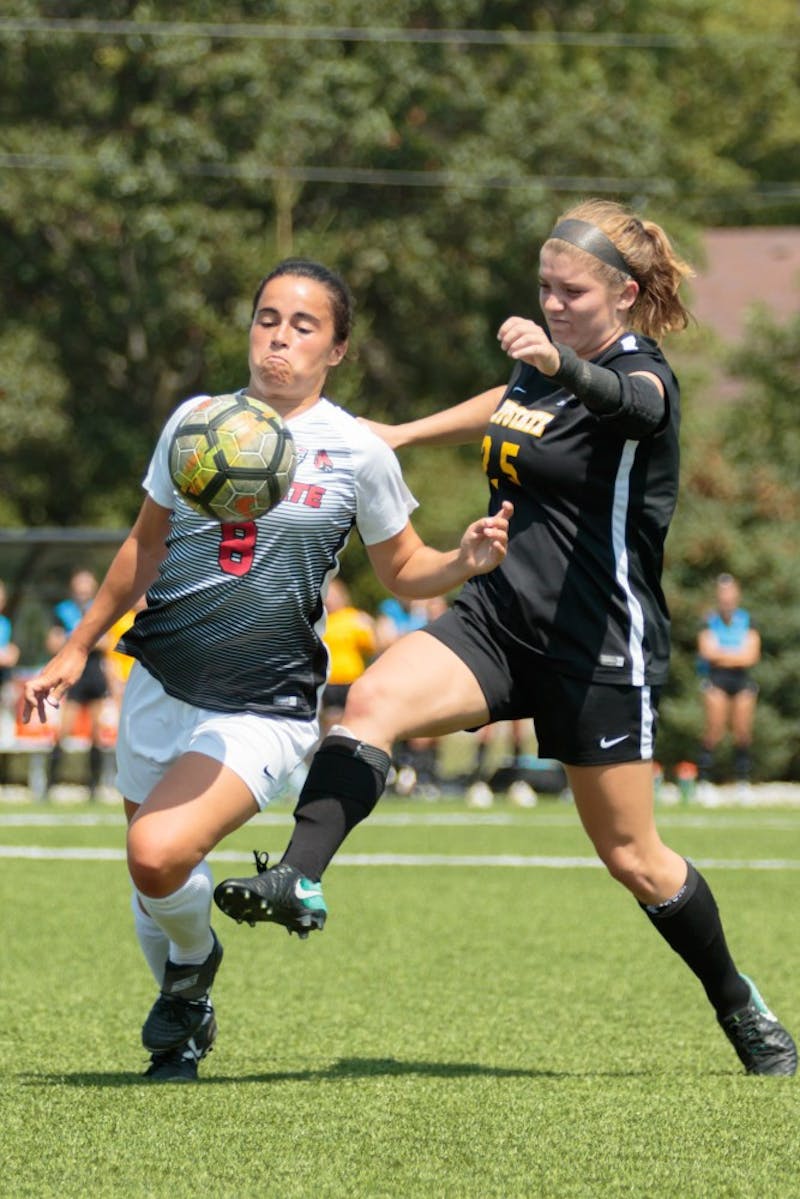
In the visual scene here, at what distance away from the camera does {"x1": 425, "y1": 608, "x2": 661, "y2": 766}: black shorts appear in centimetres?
539

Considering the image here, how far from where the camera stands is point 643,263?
18.4 feet

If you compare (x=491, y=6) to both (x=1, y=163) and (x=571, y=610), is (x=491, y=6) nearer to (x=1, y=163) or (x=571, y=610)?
(x=1, y=163)

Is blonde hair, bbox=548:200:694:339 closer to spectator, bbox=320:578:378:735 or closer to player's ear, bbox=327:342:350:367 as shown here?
player's ear, bbox=327:342:350:367

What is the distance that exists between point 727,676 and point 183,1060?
1617 centimetres

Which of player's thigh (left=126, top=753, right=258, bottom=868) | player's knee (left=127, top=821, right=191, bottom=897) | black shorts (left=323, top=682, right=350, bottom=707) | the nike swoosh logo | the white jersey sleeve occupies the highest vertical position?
the white jersey sleeve

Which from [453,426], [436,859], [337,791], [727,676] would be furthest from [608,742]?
[727,676]

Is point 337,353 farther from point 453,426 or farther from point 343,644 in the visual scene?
point 343,644

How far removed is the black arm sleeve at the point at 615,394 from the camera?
5051 millimetres

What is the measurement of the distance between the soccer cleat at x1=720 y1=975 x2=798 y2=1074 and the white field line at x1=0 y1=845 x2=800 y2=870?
7.05 m

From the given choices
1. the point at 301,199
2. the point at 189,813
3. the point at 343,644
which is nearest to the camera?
the point at 189,813

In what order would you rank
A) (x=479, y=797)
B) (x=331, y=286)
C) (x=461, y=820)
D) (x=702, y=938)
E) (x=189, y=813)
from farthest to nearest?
(x=479, y=797) → (x=461, y=820) → (x=702, y=938) → (x=331, y=286) → (x=189, y=813)

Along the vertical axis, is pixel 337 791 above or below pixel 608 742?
below

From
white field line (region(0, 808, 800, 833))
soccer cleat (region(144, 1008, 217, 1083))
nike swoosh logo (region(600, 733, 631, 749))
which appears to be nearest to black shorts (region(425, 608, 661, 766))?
nike swoosh logo (region(600, 733, 631, 749))

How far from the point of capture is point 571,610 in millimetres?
5430
